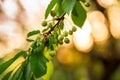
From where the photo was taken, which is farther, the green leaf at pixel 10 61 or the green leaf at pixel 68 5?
the green leaf at pixel 10 61

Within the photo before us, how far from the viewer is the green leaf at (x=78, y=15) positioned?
1261mm

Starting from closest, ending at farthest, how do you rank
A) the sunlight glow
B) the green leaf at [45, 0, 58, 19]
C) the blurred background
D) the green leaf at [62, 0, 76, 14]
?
the green leaf at [62, 0, 76, 14] < the green leaf at [45, 0, 58, 19] < the blurred background < the sunlight glow

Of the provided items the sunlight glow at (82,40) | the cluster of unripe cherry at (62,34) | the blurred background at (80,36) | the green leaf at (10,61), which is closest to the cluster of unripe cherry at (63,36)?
the cluster of unripe cherry at (62,34)

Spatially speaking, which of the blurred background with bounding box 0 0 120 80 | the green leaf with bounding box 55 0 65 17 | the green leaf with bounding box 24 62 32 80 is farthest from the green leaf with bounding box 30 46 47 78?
the blurred background with bounding box 0 0 120 80

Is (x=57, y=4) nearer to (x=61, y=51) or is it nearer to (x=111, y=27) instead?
(x=111, y=27)

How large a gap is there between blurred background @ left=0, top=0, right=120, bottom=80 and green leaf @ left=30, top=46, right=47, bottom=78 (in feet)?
13.1

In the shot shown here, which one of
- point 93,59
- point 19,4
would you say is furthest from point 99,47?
point 19,4

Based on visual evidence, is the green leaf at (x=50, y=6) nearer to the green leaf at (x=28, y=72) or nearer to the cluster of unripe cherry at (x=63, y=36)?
the cluster of unripe cherry at (x=63, y=36)

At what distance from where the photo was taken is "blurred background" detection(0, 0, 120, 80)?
5914 millimetres

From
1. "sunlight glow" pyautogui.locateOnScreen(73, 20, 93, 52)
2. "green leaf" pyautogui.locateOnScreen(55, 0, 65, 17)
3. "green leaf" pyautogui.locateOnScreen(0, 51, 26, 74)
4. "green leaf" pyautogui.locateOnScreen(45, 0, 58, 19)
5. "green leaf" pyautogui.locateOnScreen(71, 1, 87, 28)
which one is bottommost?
"sunlight glow" pyautogui.locateOnScreen(73, 20, 93, 52)

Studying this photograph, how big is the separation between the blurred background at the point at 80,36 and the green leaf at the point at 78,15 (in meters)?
4.01

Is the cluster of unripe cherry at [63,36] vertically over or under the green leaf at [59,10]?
under

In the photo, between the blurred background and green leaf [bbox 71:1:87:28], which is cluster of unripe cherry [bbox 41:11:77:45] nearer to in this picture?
green leaf [bbox 71:1:87:28]

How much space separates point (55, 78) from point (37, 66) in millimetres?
5933
